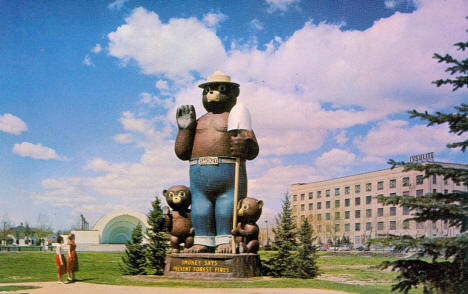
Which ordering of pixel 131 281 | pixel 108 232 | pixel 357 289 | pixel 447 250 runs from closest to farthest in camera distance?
pixel 447 250, pixel 357 289, pixel 131 281, pixel 108 232

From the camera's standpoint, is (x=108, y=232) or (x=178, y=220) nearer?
(x=178, y=220)

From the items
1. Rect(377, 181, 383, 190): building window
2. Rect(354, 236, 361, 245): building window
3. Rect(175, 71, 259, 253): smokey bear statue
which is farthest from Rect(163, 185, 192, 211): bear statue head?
Rect(354, 236, 361, 245): building window

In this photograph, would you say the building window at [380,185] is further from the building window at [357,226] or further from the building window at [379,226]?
the building window at [357,226]

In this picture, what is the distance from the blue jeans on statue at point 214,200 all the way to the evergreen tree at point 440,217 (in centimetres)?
823

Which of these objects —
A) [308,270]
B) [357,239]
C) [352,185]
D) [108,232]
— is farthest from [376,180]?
[308,270]

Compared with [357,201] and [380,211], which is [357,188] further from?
[380,211]

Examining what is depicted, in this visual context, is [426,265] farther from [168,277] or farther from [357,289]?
[168,277]

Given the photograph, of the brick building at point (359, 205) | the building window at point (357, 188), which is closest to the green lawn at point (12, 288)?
the brick building at point (359, 205)

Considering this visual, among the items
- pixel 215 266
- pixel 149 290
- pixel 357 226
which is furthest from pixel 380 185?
pixel 149 290

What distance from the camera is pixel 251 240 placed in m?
14.3

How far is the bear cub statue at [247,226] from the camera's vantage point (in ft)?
46.5

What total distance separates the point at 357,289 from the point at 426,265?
19.3 feet

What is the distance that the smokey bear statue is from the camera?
14430mm

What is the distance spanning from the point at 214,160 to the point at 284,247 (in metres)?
3.58
